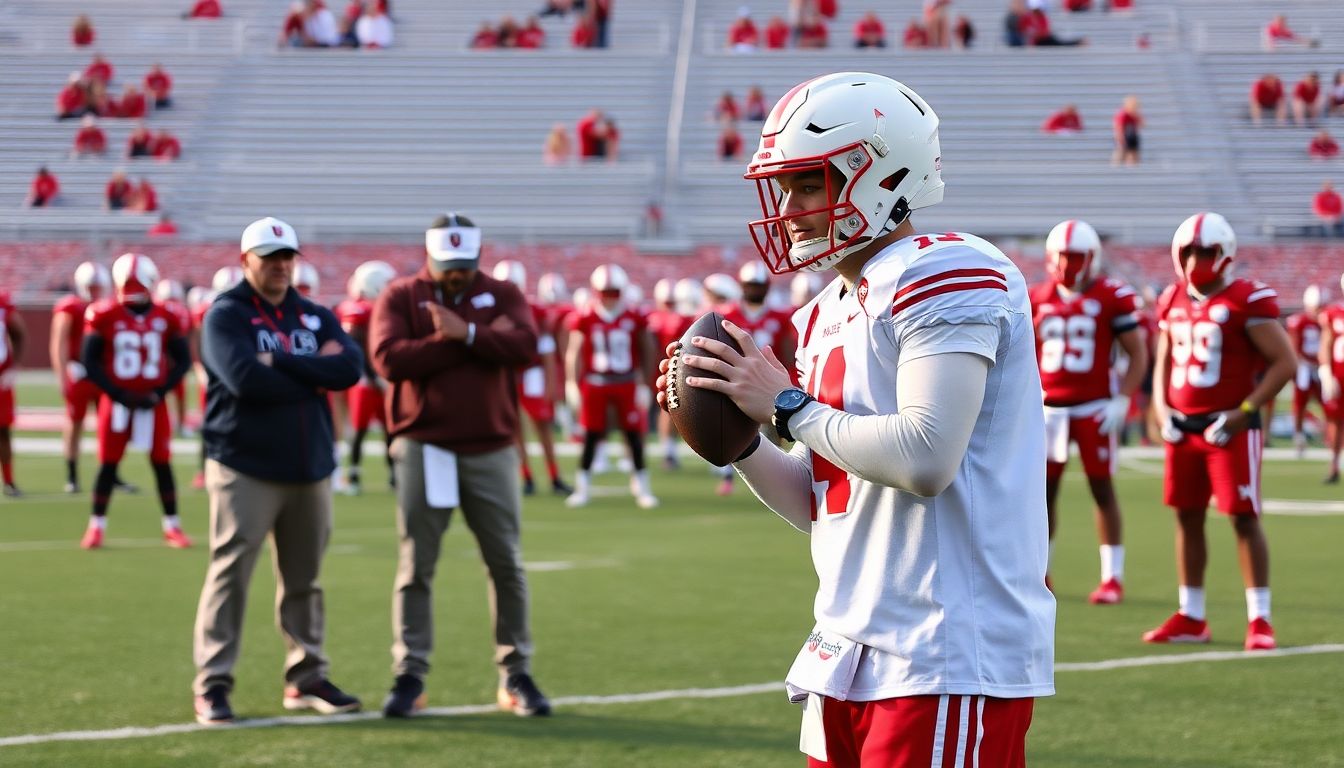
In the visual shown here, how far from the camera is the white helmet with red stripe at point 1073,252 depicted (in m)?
9.24

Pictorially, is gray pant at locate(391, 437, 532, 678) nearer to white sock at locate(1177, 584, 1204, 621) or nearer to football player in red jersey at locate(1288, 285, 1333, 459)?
white sock at locate(1177, 584, 1204, 621)

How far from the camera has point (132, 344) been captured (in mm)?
11773

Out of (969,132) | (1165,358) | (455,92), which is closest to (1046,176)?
(969,132)

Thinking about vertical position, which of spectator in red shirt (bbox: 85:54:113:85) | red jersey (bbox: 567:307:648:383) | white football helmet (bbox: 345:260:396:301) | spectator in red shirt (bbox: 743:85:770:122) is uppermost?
spectator in red shirt (bbox: 85:54:113:85)

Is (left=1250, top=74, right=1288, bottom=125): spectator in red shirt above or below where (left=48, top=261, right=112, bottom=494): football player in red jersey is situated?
above

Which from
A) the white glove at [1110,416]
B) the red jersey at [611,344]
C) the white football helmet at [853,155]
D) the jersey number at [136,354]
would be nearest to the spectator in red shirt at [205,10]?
the red jersey at [611,344]

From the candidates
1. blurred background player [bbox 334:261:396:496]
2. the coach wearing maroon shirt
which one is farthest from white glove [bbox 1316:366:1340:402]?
the coach wearing maroon shirt

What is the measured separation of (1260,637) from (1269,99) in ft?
80.6

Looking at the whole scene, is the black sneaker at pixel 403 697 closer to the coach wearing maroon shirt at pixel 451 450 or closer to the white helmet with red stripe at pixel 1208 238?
the coach wearing maroon shirt at pixel 451 450

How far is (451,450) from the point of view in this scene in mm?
6297

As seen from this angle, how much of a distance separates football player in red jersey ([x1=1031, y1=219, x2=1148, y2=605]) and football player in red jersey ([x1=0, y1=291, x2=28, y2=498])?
9015 millimetres

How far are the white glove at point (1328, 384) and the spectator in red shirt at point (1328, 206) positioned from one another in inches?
465

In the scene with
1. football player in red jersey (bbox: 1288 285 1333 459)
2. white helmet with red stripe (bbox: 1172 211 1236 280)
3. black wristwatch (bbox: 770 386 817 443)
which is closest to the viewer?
black wristwatch (bbox: 770 386 817 443)

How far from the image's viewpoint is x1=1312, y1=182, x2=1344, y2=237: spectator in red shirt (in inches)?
1069
